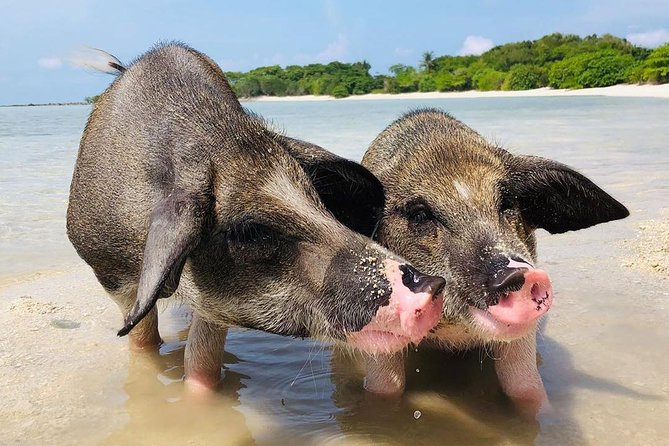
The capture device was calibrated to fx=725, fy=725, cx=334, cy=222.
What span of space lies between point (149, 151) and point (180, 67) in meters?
0.96

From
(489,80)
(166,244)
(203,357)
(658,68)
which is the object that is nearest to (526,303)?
(166,244)

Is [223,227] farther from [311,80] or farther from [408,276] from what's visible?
[311,80]

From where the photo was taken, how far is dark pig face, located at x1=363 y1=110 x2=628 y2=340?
11.5ft

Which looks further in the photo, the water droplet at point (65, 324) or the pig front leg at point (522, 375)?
the water droplet at point (65, 324)

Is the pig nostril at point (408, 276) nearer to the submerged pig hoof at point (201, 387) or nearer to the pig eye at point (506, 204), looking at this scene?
the pig eye at point (506, 204)

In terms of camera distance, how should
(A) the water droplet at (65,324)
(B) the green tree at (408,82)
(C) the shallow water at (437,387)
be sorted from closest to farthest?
(C) the shallow water at (437,387) → (A) the water droplet at (65,324) → (B) the green tree at (408,82)

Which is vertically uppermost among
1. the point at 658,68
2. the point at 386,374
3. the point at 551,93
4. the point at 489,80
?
the point at 386,374

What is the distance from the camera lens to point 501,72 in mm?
90688

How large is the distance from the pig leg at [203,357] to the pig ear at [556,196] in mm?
2018

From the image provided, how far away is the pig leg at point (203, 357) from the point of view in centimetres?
456

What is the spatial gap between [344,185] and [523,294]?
1534 millimetres

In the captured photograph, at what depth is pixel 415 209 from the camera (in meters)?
4.38

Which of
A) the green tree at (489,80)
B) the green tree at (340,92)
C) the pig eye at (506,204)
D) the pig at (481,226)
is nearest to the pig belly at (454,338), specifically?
the pig at (481,226)

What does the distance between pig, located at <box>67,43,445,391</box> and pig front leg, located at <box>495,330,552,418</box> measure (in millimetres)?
1150
